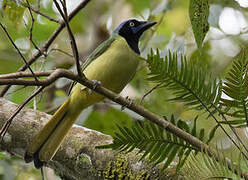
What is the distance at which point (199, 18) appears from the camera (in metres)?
1.56

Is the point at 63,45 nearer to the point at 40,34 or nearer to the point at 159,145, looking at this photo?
the point at 40,34

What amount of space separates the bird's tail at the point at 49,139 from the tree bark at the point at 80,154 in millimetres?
67

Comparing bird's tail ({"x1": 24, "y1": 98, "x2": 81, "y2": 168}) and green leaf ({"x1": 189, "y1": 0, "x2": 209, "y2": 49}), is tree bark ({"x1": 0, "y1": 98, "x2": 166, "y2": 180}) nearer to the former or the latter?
bird's tail ({"x1": 24, "y1": 98, "x2": 81, "y2": 168})

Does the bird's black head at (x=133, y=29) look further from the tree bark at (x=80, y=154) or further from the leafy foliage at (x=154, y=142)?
the leafy foliage at (x=154, y=142)

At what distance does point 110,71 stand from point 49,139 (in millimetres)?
587

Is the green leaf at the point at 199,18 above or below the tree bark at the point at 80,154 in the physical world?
above

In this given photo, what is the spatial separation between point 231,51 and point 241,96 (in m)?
2.67

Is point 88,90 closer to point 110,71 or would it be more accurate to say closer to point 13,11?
point 110,71

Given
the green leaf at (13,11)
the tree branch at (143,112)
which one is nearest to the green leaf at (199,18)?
the tree branch at (143,112)

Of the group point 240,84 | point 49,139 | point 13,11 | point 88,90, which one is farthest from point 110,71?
point 240,84

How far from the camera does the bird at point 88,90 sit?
224 cm

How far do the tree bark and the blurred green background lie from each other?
134mm

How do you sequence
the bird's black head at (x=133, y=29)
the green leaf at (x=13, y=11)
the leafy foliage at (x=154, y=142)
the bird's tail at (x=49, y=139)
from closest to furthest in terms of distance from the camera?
the leafy foliage at (x=154, y=142) → the bird's tail at (x=49, y=139) → the green leaf at (x=13, y=11) → the bird's black head at (x=133, y=29)

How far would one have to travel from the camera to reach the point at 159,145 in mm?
1518
